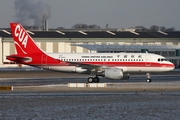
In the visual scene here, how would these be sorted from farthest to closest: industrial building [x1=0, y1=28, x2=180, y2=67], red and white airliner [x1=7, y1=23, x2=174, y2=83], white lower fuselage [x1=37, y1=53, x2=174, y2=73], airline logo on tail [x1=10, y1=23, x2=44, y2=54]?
1. industrial building [x1=0, y1=28, x2=180, y2=67]
2. airline logo on tail [x1=10, y1=23, x2=44, y2=54]
3. white lower fuselage [x1=37, y1=53, x2=174, y2=73]
4. red and white airliner [x1=7, y1=23, x2=174, y2=83]

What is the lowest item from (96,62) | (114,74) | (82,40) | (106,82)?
(106,82)

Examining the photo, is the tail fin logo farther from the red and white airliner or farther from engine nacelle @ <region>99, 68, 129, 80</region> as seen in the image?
engine nacelle @ <region>99, 68, 129, 80</region>

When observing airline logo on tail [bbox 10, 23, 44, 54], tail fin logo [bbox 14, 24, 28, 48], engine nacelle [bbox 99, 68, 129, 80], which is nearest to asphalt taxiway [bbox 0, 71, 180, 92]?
engine nacelle [bbox 99, 68, 129, 80]

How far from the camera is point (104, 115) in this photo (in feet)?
98.9

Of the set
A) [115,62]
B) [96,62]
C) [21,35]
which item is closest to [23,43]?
[21,35]

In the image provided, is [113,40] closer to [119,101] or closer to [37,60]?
[37,60]

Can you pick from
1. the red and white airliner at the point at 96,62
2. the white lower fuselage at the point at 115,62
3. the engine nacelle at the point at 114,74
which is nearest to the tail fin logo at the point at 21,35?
the red and white airliner at the point at 96,62

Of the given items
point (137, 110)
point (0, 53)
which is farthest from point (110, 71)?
point (0, 53)

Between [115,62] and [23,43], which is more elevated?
[23,43]

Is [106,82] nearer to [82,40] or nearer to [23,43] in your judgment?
[23,43]

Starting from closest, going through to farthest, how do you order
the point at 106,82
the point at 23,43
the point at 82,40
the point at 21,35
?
the point at 106,82 < the point at 23,43 < the point at 21,35 < the point at 82,40

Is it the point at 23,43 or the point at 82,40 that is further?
the point at 82,40

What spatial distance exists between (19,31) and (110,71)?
1267 centimetres

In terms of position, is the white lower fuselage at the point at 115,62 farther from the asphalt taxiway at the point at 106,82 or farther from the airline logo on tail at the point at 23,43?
the airline logo on tail at the point at 23,43
